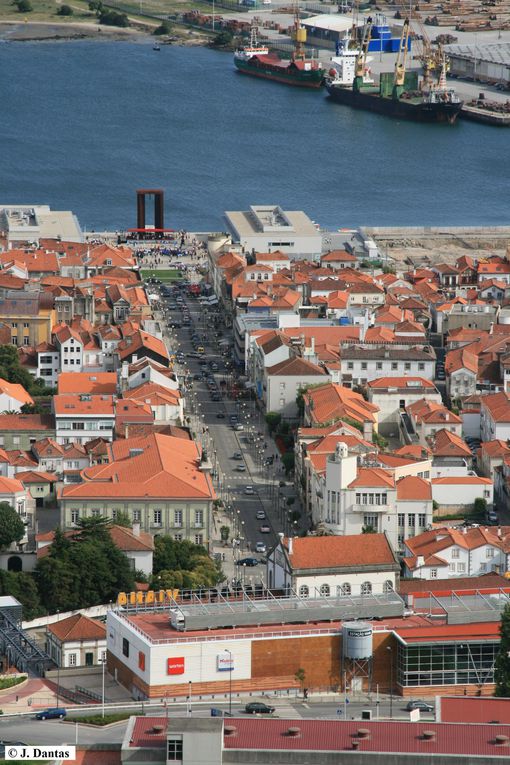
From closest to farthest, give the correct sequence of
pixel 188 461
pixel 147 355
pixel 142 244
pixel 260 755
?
1. pixel 260 755
2. pixel 188 461
3. pixel 147 355
4. pixel 142 244

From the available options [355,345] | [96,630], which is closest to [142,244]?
[355,345]

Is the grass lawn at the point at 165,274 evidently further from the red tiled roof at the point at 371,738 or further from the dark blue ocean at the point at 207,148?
the red tiled roof at the point at 371,738

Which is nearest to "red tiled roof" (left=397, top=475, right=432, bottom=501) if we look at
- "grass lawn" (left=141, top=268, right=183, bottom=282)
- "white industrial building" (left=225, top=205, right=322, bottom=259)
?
"grass lawn" (left=141, top=268, right=183, bottom=282)

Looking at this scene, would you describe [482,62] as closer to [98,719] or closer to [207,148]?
[207,148]

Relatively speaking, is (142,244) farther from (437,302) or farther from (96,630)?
(96,630)

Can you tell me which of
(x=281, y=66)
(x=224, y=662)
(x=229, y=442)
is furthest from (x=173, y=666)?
(x=281, y=66)
